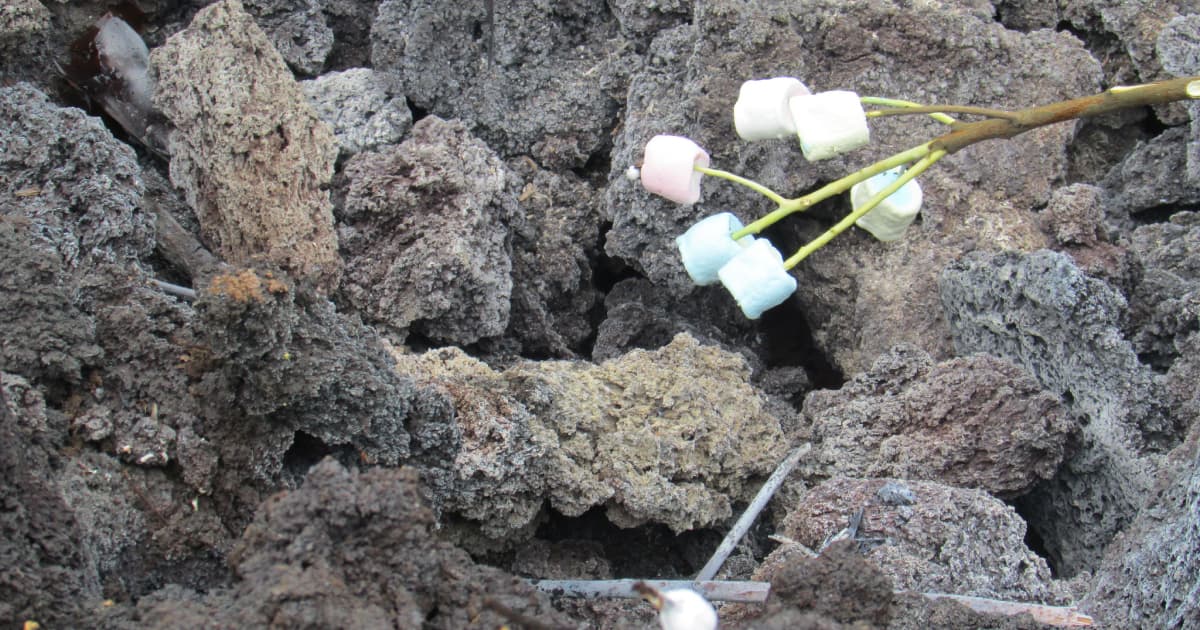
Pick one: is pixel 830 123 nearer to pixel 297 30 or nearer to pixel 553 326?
pixel 553 326

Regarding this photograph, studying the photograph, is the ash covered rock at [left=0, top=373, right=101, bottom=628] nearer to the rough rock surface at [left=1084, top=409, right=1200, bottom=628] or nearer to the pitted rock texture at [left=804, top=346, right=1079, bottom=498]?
the pitted rock texture at [left=804, top=346, right=1079, bottom=498]

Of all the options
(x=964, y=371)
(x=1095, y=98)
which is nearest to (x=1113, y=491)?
(x=964, y=371)

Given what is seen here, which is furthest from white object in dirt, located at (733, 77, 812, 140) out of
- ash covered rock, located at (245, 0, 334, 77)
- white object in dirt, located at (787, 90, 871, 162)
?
Result: ash covered rock, located at (245, 0, 334, 77)

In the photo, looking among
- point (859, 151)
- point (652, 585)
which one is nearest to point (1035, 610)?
point (652, 585)

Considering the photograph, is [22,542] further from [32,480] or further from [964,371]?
[964,371]

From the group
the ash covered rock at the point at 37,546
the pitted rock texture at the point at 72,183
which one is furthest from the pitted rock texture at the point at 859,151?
the ash covered rock at the point at 37,546
